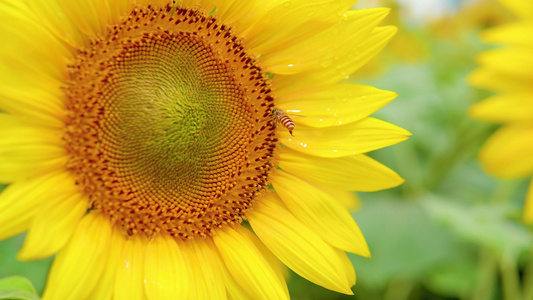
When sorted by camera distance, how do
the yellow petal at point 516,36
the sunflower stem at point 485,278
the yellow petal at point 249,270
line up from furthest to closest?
the sunflower stem at point 485,278 → the yellow petal at point 516,36 → the yellow petal at point 249,270

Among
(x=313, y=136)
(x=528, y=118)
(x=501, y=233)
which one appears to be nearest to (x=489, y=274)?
(x=501, y=233)

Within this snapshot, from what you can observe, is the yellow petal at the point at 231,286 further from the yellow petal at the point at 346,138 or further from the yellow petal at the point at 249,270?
the yellow petal at the point at 346,138

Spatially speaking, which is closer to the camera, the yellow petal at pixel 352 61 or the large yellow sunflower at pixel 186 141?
the large yellow sunflower at pixel 186 141

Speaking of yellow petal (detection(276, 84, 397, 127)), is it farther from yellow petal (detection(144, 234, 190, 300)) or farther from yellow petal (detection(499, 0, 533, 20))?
yellow petal (detection(499, 0, 533, 20))

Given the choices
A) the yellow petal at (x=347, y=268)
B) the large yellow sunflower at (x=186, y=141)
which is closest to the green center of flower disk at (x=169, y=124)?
the large yellow sunflower at (x=186, y=141)

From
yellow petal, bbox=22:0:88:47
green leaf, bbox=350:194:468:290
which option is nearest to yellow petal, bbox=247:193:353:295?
yellow petal, bbox=22:0:88:47

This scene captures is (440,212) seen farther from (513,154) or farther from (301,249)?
(301,249)

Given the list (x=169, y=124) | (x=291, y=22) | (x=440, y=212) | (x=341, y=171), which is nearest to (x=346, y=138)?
(x=341, y=171)
